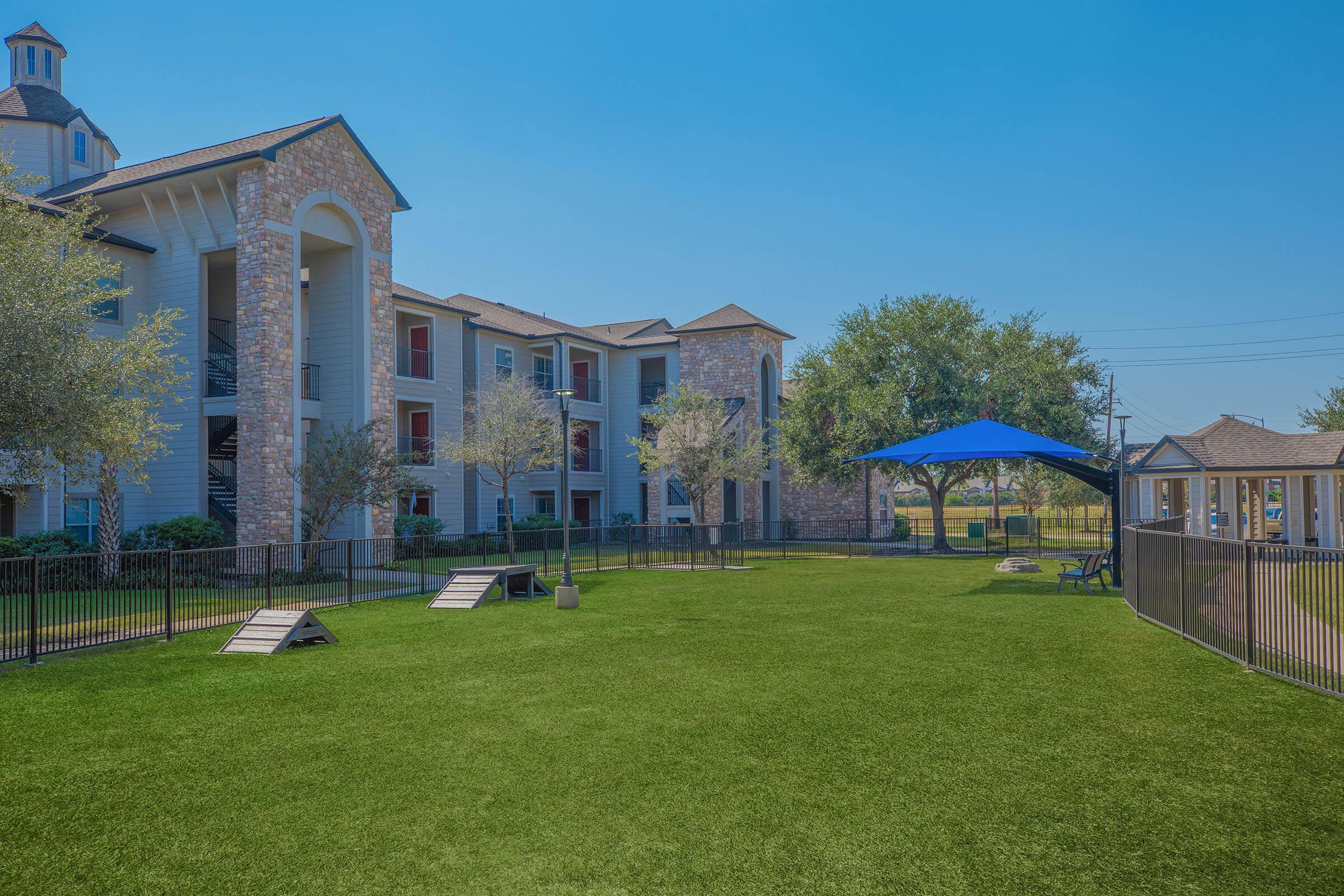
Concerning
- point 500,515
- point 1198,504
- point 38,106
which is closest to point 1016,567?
point 1198,504

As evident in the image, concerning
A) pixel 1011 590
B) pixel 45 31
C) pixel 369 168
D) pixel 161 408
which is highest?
pixel 45 31

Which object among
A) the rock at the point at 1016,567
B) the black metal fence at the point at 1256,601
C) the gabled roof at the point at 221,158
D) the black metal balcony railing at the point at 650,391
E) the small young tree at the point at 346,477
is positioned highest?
the gabled roof at the point at 221,158

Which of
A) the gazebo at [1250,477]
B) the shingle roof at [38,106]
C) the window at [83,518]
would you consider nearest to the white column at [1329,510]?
the gazebo at [1250,477]

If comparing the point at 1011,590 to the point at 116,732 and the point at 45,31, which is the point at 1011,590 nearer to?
the point at 116,732

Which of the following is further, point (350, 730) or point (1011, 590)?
point (1011, 590)

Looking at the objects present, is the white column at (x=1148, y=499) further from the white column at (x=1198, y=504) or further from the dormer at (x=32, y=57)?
the dormer at (x=32, y=57)

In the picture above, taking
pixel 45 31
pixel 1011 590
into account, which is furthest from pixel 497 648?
pixel 45 31

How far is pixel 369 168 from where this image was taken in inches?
939

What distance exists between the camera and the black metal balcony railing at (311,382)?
2395 centimetres

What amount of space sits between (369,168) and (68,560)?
16184mm

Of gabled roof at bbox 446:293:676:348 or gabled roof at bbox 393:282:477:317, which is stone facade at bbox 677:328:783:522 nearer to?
gabled roof at bbox 446:293:676:348

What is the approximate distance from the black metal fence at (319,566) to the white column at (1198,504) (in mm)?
3264

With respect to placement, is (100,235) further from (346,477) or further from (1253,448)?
(1253,448)

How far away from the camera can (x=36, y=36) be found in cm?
3166
